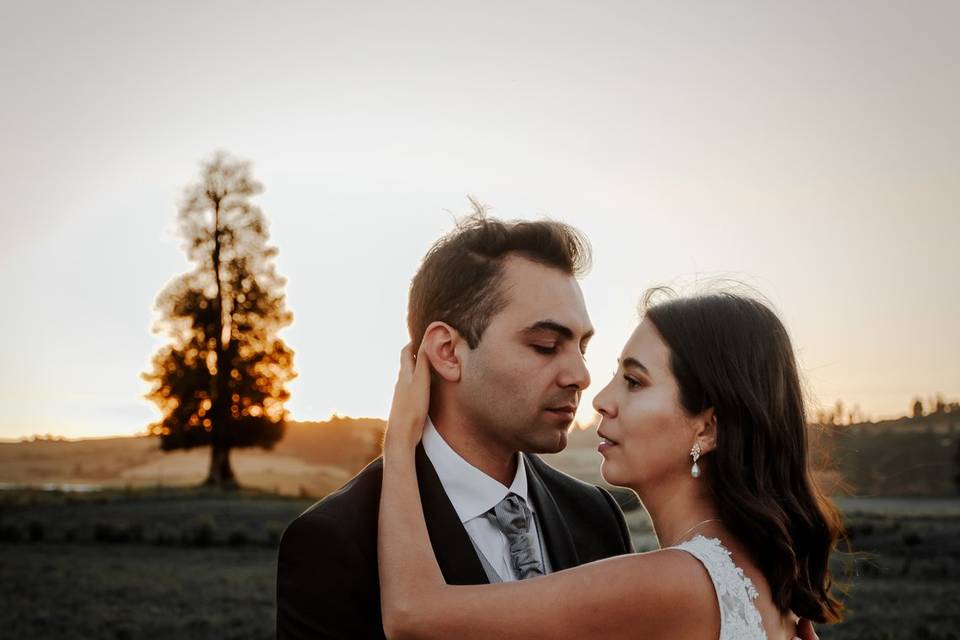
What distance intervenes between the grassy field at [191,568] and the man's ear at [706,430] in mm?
5392

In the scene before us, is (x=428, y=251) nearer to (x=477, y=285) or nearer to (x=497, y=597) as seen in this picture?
(x=477, y=285)

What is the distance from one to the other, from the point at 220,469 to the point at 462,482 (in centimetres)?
2732

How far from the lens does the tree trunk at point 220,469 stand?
29516 mm

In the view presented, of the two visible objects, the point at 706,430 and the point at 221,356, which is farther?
the point at 221,356

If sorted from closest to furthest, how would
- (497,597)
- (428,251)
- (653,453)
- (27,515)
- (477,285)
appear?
(497,597) < (653,453) < (477,285) < (428,251) < (27,515)

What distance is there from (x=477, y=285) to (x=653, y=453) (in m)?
1.07

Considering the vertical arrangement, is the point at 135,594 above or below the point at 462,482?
below

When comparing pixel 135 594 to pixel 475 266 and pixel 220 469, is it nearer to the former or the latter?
pixel 475 266

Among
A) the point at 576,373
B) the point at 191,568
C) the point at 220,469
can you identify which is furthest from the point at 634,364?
the point at 220,469

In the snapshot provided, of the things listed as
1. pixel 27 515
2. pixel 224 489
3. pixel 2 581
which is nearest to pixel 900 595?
pixel 2 581

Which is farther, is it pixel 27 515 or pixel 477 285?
pixel 27 515

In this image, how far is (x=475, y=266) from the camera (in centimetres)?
409

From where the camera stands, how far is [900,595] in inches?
483

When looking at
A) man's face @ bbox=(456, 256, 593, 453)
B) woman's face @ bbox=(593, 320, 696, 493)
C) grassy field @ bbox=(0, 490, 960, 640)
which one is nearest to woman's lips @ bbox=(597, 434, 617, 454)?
woman's face @ bbox=(593, 320, 696, 493)
